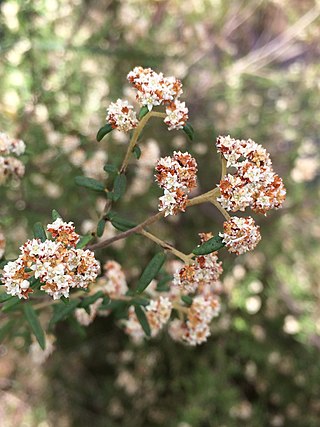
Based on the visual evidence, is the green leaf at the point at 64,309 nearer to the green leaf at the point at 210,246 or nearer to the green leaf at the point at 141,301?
the green leaf at the point at 141,301

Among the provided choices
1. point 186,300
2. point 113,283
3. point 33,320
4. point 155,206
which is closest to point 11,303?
point 33,320

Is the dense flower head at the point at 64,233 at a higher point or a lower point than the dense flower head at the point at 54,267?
higher

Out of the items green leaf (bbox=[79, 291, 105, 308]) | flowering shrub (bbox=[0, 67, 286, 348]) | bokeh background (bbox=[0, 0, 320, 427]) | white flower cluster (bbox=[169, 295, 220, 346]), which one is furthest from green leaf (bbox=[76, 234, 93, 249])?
bokeh background (bbox=[0, 0, 320, 427])

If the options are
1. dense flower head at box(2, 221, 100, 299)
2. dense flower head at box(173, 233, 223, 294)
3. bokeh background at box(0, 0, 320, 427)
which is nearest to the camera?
dense flower head at box(2, 221, 100, 299)

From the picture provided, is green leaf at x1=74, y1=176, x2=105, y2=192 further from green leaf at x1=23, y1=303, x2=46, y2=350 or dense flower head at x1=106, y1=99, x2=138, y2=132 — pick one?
green leaf at x1=23, y1=303, x2=46, y2=350

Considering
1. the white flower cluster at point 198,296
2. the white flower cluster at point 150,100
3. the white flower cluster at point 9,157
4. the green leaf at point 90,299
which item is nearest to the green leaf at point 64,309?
the green leaf at point 90,299

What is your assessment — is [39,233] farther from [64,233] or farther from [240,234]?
[240,234]
